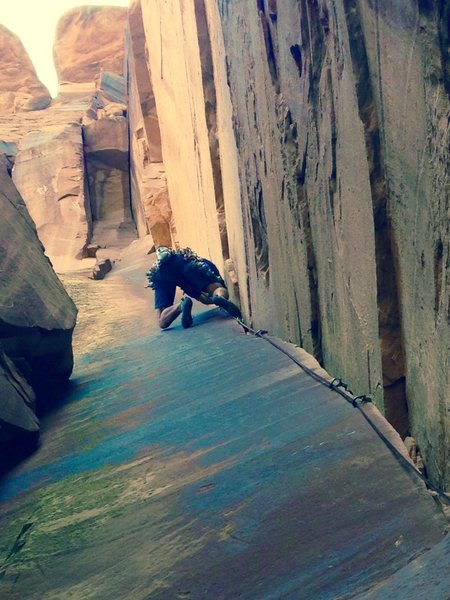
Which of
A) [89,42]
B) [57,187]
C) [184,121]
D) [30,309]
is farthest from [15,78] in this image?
[30,309]

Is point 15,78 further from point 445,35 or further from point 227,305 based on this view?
point 445,35

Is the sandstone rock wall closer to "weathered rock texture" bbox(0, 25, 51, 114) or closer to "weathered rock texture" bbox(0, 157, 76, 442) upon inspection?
"weathered rock texture" bbox(0, 157, 76, 442)

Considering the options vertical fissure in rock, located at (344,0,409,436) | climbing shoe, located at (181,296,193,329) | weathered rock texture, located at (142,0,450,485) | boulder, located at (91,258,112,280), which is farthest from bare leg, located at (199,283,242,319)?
boulder, located at (91,258,112,280)

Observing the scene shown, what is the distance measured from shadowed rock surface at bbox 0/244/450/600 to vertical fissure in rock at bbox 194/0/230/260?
2468 mm

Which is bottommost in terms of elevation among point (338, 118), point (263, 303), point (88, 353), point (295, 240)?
point (88, 353)

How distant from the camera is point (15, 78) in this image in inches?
755

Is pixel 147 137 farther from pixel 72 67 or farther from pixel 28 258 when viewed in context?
pixel 72 67

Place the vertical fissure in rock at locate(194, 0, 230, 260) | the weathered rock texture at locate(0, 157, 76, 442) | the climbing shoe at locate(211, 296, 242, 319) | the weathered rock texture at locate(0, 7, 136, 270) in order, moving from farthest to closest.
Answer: the weathered rock texture at locate(0, 7, 136, 270) < the vertical fissure in rock at locate(194, 0, 230, 260) < the climbing shoe at locate(211, 296, 242, 319) < the weathered rock texture at locate(0, 157, 76, 442)

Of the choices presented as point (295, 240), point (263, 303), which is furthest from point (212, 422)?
point (263, 303)

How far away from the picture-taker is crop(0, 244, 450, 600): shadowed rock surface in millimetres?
1392

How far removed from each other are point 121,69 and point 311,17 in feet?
59.1

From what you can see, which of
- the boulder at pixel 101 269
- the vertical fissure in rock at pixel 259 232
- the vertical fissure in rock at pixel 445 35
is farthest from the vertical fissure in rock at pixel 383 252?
the boulder at pixel 101 269

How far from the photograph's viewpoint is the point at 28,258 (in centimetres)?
359

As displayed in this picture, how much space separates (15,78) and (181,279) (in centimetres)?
1543
